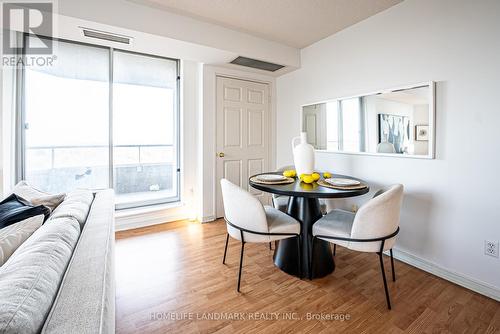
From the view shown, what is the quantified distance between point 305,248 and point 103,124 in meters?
2.75

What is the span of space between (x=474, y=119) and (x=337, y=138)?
1216 mm

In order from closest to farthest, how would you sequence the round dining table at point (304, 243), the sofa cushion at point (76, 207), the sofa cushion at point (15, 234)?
the sofa cushion at point (15, 234)
the sofa cushion at point (76, 207)
the round dining table at point (304, 243)

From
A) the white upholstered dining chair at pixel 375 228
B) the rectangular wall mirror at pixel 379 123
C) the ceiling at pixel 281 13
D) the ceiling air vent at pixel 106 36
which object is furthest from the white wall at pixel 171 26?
the white upholstered dining chair at pixel 375 228

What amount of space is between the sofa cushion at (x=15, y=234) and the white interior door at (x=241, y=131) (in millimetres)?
2387

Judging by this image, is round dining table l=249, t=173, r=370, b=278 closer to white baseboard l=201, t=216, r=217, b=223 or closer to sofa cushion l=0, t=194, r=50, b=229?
sofa cushion l=0, t=194, r=50, b=229

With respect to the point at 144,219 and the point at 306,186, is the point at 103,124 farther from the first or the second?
the point at 306,186

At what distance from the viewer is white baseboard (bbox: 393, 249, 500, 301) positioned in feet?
5.64

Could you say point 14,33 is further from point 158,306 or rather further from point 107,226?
point 158,306

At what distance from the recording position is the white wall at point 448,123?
171cm

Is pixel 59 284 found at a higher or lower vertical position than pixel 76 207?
lower

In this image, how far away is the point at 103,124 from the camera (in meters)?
2.96

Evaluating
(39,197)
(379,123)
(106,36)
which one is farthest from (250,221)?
(106,36)

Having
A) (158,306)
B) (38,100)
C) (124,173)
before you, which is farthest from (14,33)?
(158,306)

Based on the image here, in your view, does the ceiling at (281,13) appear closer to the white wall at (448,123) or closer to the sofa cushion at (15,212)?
the white wall at (448,123)
